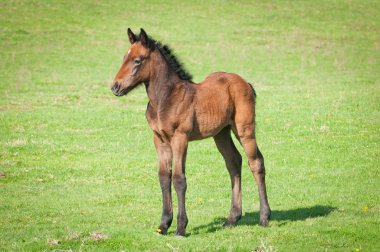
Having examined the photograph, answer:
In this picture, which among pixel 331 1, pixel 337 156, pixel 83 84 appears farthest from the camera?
pixel 331 1

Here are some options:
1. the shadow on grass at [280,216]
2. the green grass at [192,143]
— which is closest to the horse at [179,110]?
the shadow on grass at [280,216]

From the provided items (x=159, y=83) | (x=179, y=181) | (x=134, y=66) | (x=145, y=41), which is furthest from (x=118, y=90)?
(x=179, y=181)

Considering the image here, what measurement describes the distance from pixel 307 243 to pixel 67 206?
16.0ft

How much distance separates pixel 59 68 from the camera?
32781 mm

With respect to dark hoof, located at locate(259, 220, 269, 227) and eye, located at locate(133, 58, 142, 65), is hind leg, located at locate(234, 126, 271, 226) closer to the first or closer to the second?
dark hoof, located at locate(259, 220, 269, 227)

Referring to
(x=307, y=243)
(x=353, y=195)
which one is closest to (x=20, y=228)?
(x=307, y=243)

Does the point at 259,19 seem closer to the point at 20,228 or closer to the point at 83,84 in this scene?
the point at 83,84

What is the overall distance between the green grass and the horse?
553mm

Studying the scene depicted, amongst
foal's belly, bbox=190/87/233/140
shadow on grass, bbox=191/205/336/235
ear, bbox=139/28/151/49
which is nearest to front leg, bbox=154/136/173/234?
foal's belly, bbox=190/87/233/140

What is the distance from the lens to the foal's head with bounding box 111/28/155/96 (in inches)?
378

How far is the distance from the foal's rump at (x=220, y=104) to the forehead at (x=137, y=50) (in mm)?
1076

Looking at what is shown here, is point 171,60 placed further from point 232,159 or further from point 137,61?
point 232,159

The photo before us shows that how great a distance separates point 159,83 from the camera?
9859mm

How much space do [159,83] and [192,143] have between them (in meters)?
8.13
